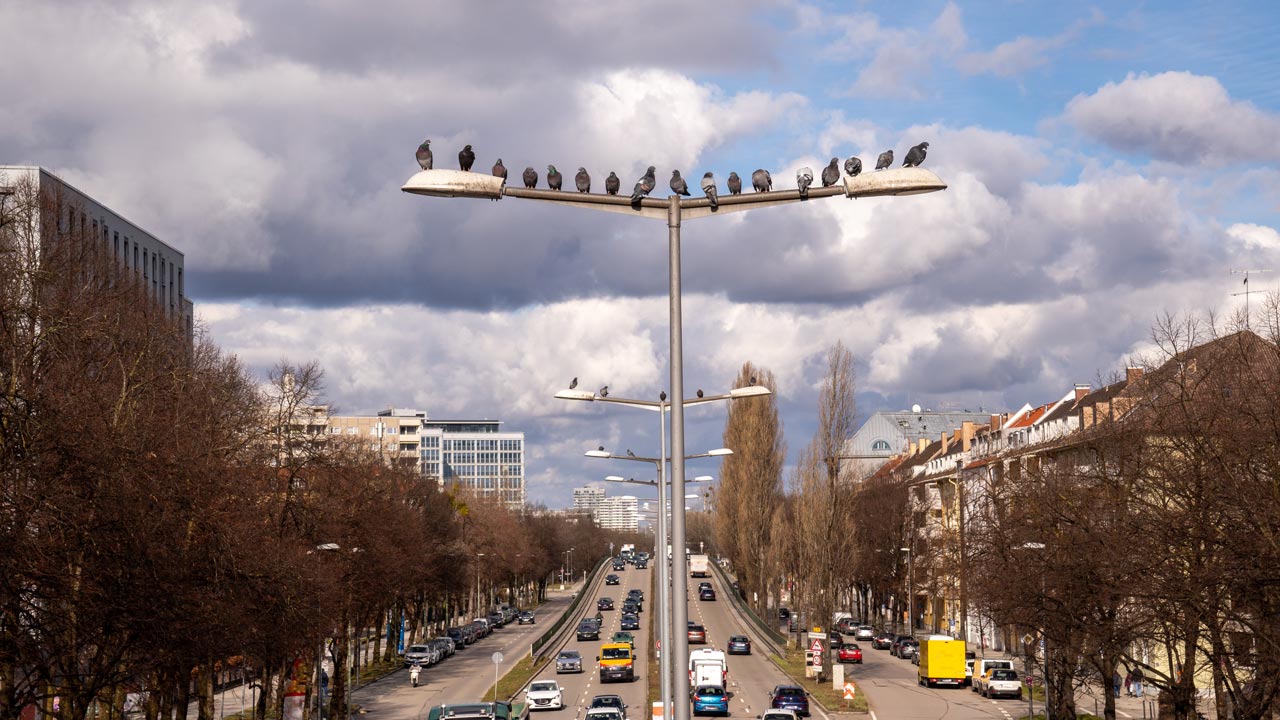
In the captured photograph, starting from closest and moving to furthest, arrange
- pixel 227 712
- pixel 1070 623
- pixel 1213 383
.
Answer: pixel 1213 383
pixel 1070 623
pixel 227 712

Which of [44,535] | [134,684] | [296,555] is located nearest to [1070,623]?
[296,555]

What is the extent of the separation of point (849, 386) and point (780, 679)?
1594cm

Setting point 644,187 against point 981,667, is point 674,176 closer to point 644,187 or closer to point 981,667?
point 644,187

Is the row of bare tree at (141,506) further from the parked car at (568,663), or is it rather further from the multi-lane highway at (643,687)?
the parked car at (568,663)

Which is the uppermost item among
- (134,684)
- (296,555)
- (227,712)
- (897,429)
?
(897,429)

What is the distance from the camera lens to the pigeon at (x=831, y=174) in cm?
1380

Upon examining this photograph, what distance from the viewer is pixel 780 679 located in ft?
249

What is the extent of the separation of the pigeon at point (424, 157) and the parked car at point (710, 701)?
4515 centimetres

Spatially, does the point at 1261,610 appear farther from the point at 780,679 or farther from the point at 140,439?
the point at 780,679

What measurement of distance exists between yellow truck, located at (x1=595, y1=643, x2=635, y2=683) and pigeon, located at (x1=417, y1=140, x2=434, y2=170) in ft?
196

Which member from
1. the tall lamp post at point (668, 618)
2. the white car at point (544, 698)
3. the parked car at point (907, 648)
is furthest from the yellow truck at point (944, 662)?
the tall lamp post at point (668, 618)

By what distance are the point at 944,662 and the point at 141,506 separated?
50424 millimetres

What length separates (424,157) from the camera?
13609mm

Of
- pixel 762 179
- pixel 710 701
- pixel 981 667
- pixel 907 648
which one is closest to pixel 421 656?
pixel 907 648
